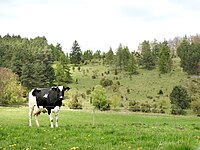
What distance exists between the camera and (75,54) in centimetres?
17012

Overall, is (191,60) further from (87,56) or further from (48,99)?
(48,99)

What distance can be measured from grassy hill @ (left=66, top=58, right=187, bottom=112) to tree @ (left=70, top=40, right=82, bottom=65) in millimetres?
16357

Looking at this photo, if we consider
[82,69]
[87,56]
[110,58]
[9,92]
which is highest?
[87,56]

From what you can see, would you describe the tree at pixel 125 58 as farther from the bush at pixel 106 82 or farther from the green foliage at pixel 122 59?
the bush at pixel 106 82

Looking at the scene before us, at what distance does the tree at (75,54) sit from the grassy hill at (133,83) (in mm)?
16357

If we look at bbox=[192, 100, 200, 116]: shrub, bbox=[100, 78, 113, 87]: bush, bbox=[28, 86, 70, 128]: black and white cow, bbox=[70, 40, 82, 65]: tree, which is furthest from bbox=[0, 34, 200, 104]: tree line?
bbox=[28, 86, 70, 128]: black and white cow

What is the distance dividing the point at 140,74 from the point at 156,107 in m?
46.8

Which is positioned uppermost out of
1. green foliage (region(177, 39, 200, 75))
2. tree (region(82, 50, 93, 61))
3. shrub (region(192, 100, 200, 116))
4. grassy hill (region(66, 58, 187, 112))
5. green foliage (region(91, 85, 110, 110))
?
tree (region(82, 50, 93, 61))

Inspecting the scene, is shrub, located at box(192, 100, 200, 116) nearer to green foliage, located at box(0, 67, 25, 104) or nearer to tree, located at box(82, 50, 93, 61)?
green foliage, located at box(0, 67, 25, 104)

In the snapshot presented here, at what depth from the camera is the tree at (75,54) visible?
555 feet

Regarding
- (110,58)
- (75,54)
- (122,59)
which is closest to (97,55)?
(75,54)

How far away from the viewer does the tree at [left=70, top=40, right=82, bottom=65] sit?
169 metres

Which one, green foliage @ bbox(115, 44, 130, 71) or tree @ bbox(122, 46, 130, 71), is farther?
green foliage @ bbox(115, 44, 130, 71)

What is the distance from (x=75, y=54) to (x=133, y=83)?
54.0 m
